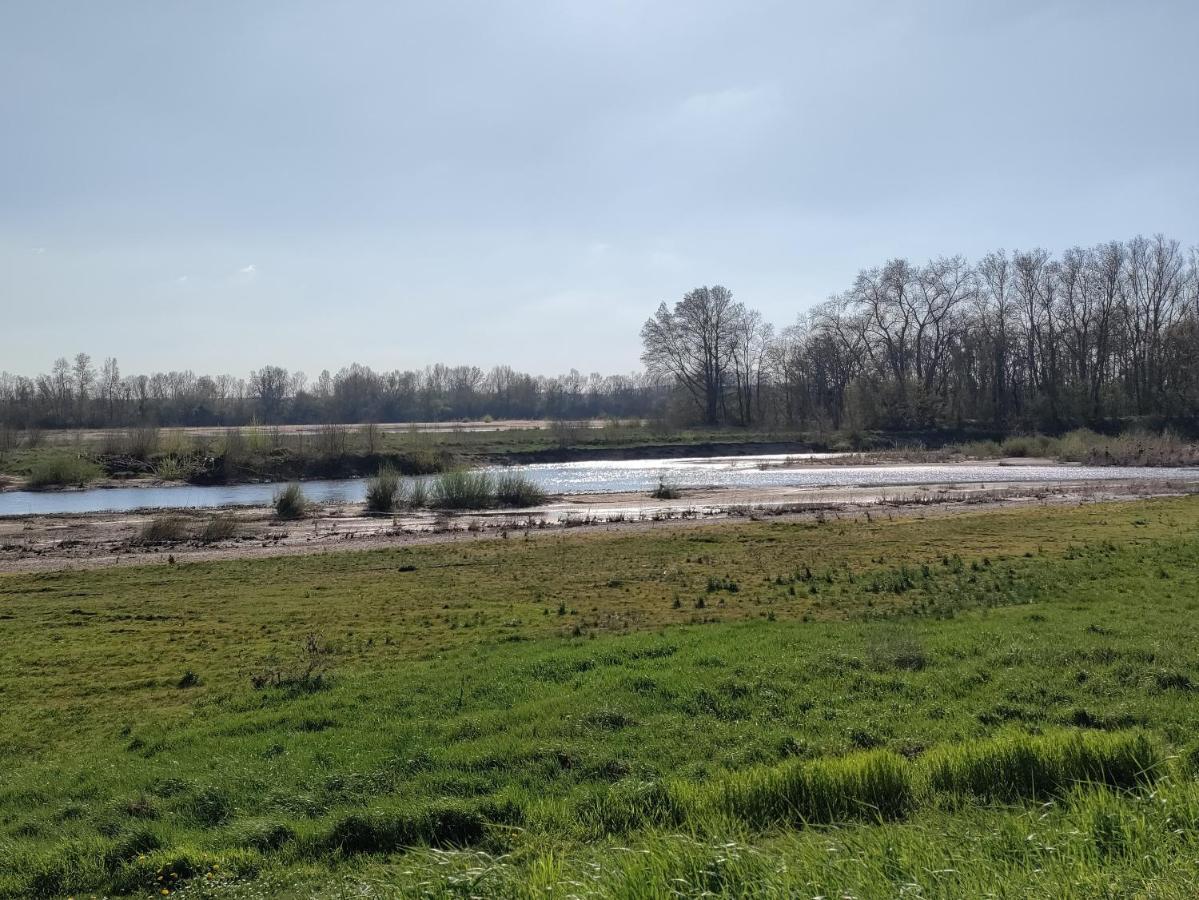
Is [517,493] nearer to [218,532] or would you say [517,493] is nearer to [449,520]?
[449,520]

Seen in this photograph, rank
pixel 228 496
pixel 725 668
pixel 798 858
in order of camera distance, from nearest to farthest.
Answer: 1. pixel 798 858
2. pixel 725 668
3. pixel 228 496

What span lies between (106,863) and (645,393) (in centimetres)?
16720

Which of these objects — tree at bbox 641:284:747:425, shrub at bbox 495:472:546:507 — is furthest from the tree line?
shrub at bbox 495:472:546:507

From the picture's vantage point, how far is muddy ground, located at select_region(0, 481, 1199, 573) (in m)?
29.4

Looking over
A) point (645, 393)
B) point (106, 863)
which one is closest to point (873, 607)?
point (106, 863)

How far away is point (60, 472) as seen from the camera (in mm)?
56938

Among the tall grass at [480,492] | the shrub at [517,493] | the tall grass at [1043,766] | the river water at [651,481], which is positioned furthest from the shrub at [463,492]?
the tall grass at [1043,766]

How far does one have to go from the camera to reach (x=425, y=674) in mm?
11586

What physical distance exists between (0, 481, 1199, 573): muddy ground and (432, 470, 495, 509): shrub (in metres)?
2.28

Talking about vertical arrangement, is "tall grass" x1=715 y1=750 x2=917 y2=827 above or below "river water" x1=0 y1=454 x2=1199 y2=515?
above

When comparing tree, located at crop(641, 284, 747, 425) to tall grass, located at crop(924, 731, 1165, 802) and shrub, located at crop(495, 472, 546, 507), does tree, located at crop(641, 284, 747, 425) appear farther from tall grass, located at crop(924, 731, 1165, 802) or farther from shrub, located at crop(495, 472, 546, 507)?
tall grass, located at crop(924, 731, 1165, 802)

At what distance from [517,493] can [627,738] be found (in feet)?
121

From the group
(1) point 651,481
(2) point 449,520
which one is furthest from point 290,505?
(1) point 651,481

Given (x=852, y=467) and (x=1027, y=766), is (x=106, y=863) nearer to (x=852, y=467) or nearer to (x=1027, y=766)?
(x=1027, y=766)
